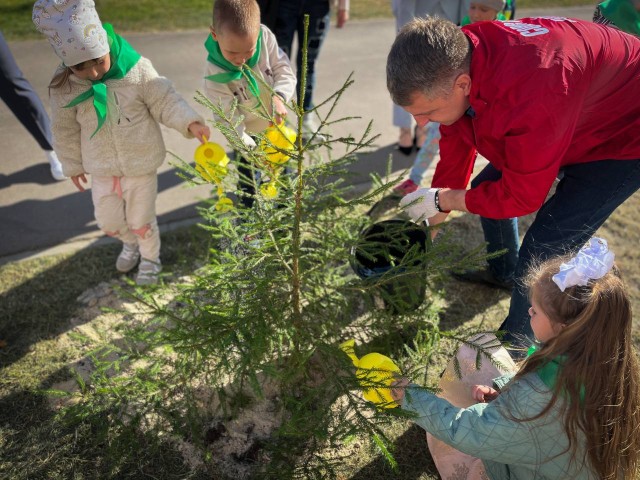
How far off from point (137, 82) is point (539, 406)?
2310mm

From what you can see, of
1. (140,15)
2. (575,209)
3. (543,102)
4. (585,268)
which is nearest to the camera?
(585,268)

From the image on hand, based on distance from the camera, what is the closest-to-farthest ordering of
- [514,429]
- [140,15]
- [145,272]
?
[514,429], [145,272], [140,15]

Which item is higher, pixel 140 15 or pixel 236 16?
pixel 236 16

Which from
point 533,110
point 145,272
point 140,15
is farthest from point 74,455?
point 140,15

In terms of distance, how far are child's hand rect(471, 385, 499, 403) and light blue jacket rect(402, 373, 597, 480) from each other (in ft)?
1.09

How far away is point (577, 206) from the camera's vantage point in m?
2.35

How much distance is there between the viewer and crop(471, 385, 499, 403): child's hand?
2.13 meters

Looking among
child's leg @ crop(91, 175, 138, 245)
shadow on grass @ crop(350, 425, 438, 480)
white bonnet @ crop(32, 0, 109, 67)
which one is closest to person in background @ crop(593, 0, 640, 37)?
shadow on grass @ crop(350, 425, 438, 480)

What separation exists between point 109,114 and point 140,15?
17.0 ft

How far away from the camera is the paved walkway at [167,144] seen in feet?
12.3

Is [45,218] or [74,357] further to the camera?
[45,218]

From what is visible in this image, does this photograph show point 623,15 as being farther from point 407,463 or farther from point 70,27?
point 70,27

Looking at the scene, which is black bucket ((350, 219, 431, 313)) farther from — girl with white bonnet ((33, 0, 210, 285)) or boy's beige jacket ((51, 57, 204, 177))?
boy's beige jacket ((51, 57, 204, 177))

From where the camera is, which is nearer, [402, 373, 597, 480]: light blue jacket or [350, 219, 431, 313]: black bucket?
[402, 373, 597, 480]: light blue jacket
